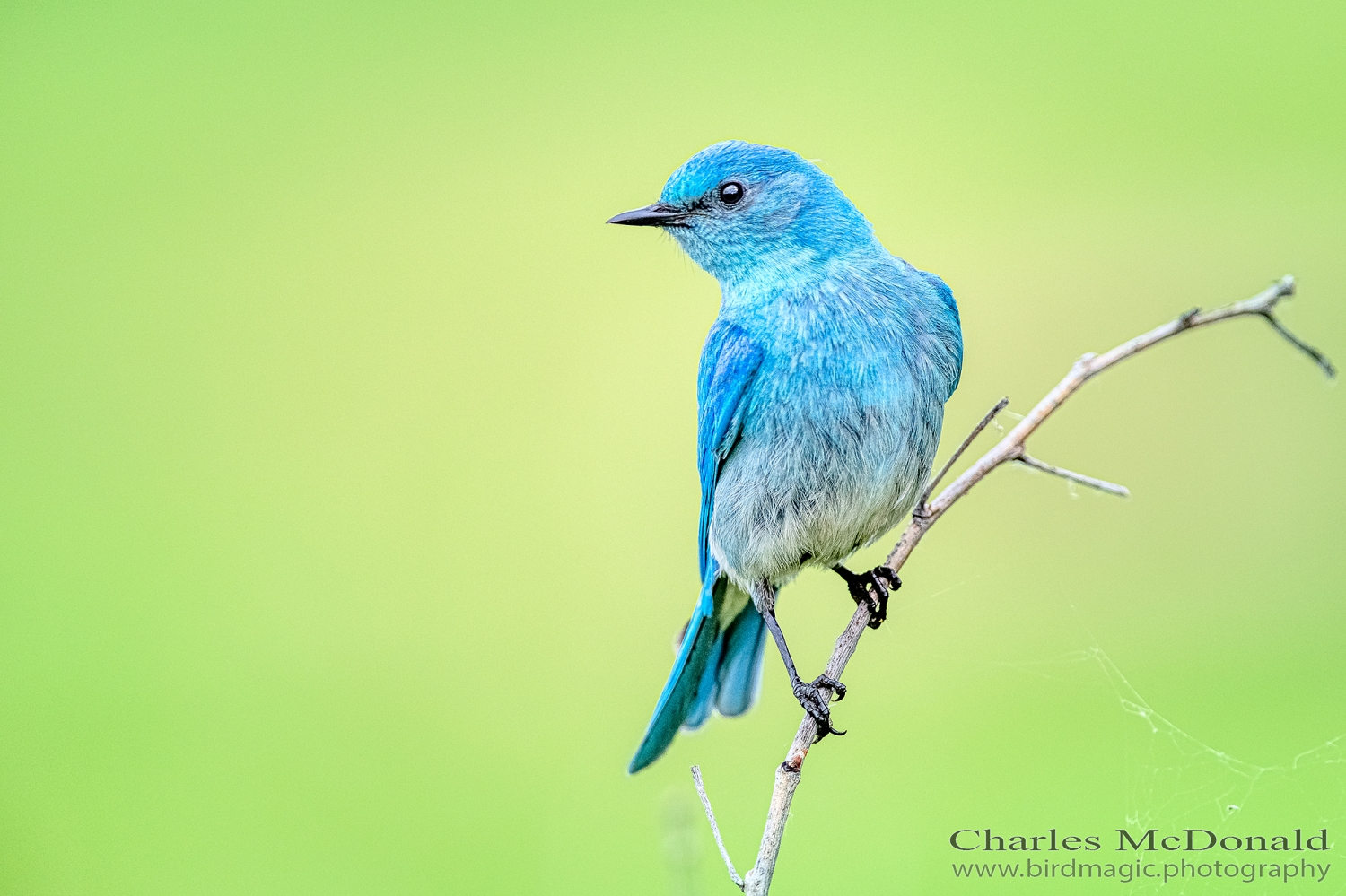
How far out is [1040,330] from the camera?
742 cm

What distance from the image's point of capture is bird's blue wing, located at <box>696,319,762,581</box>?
3152mm

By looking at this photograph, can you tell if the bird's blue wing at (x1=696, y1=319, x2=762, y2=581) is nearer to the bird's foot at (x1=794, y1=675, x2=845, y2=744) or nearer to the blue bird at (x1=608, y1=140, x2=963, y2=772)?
the blue bird at (x1=608, y1=140, x2=963, y2=772)

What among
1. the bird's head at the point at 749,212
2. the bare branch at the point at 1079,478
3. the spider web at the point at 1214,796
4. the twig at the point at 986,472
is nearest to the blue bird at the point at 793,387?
the bird's head at the point at 749,212

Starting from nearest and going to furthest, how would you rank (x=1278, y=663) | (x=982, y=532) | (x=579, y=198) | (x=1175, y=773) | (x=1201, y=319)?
(x=1201, y=319), (x=1175, y=773), (x=1278, y=663), (x=982, y=532), (x=579, y=198)

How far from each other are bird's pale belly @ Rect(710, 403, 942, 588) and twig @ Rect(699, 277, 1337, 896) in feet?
0.38

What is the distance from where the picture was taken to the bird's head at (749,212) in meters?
3.32

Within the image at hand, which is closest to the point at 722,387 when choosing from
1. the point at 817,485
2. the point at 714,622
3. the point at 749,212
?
the point at 817,485

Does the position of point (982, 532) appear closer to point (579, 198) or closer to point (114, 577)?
point (579, 198)

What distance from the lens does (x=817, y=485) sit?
122 inches

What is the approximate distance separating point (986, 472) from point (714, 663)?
124 centimetres

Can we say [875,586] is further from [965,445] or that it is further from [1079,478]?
[1079,478]

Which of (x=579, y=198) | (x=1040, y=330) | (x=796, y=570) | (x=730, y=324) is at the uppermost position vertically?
(x=579, y=198)

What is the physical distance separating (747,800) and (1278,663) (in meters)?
2.87

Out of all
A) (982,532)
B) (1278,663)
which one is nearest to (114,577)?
(982,532)
